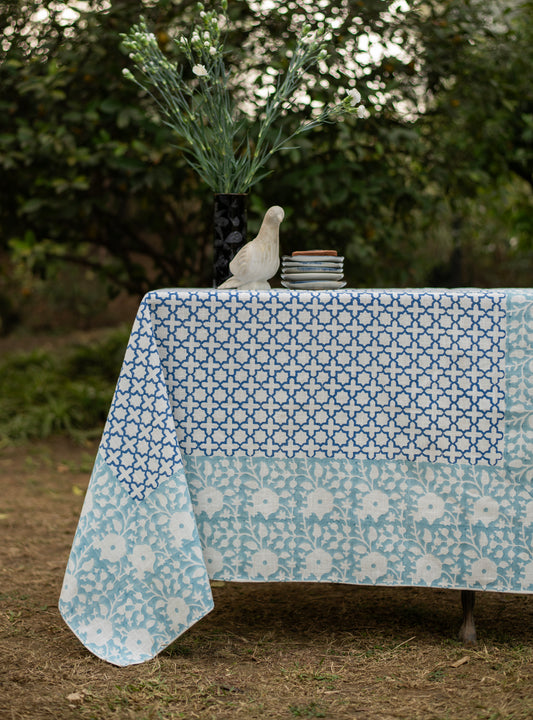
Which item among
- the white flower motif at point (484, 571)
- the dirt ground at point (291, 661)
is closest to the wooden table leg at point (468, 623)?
the dirt ground at point (291, 661)

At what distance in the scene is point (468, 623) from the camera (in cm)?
222

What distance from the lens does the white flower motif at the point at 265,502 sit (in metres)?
2.10

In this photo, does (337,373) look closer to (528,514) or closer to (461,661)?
(528,514)

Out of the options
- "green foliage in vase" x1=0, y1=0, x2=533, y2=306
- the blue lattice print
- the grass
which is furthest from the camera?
the grass

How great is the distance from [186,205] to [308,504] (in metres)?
3.20

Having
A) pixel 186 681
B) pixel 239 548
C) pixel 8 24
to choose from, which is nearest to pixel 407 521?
pixel 239 548

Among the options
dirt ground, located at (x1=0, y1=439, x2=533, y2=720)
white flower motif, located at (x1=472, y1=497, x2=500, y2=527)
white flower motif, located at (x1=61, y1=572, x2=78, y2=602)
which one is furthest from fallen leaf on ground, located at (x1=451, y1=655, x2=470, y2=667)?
white flower motif, located at (x1=61, y1=572, x2=78, y2=602)

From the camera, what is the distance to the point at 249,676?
2018 mm

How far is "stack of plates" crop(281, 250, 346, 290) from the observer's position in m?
2.22

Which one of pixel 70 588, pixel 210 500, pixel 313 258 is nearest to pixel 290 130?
pixel 313 258

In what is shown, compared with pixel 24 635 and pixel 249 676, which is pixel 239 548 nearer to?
pixel 249 676

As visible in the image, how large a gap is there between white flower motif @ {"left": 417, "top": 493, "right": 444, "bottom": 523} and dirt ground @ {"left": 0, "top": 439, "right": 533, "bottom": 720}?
0.38 metres

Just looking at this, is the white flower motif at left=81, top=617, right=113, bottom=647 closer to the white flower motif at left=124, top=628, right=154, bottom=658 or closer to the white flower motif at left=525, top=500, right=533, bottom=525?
the white flower motif at left=124, top=628, right=154, bottom=658

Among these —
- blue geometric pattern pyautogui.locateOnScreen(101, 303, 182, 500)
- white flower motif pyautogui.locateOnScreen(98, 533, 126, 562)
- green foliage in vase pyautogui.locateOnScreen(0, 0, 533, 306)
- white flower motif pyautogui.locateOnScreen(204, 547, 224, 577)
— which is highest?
green foliage in vase pyautogui.locateOnScreen(0, 0, 533, 306)
